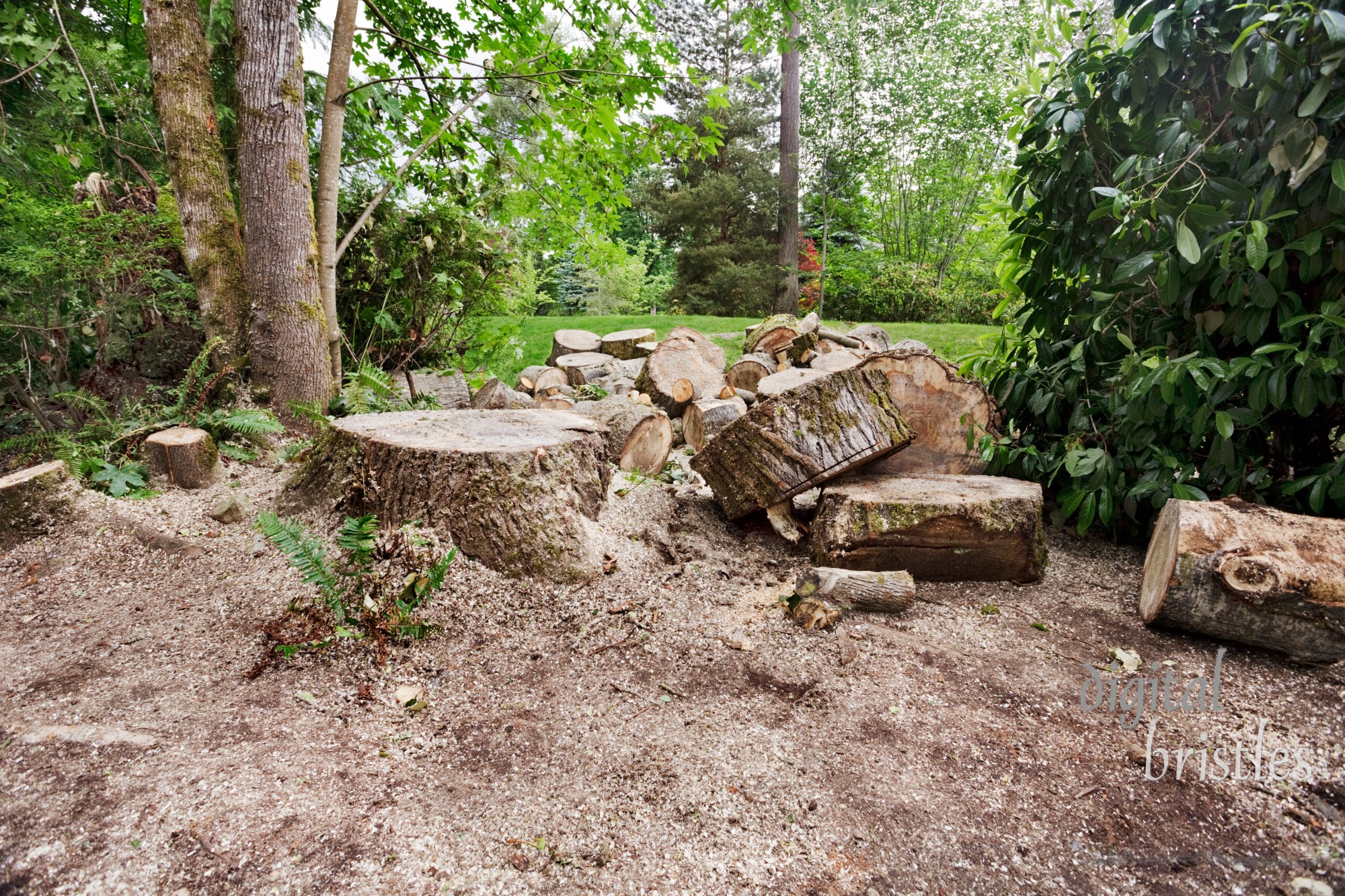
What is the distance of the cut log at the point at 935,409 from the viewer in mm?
3273

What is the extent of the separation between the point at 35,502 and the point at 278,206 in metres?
2.01

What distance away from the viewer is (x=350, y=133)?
5.70 m

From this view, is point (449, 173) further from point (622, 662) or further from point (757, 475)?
point (622, 662)

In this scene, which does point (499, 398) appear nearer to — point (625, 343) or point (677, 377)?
point (677, 377)

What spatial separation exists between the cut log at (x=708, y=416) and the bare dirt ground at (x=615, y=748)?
224 centimetres

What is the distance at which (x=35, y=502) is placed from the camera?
8.80ft

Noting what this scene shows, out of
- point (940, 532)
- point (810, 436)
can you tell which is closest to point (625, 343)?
point (810, 436)

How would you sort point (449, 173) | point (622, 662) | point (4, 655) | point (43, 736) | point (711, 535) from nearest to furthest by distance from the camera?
point (43, 736)
point (4, 655)
point (622, 662)
point (711, 535)
point (449, 173)

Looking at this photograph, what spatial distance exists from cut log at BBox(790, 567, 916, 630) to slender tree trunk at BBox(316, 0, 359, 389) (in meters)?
3.43

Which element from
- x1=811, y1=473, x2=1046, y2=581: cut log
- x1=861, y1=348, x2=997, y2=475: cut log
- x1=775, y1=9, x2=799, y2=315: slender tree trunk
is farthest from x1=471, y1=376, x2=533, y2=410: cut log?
x1=775, y1=9, x2=799, y2=315: slender tree trunk

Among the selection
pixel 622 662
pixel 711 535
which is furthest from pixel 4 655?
pixel 711 535

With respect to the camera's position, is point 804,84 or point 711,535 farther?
point 804,84

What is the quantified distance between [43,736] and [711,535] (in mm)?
2445

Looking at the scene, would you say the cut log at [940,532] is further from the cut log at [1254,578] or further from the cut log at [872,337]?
the cut log at [872,337]
